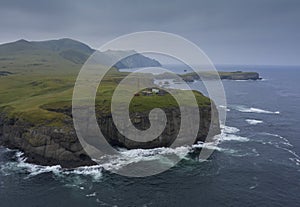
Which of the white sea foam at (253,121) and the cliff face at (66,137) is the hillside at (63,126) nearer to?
the cliff face at (66,137)

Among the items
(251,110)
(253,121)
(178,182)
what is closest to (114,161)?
(178,182)

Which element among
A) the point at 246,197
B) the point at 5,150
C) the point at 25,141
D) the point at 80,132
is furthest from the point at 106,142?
the point at 246,197

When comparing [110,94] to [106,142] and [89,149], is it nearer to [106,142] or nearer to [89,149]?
[106,142]

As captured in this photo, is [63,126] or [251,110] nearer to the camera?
[63,126]

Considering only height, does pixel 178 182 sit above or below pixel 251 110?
below

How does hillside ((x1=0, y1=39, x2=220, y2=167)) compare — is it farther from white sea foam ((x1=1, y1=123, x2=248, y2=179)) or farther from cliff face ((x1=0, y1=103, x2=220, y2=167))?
white sea foam ((x1=1, y1=123, x2=248, y2=179))

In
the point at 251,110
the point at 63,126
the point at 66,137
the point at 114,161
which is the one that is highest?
the point at 63,126

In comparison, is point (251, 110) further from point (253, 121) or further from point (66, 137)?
point (66, 137)

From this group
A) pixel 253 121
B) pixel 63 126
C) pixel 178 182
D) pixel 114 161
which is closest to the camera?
pixel 178 182

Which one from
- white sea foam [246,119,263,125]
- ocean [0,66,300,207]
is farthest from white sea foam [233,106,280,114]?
ocean [0,66,300,207]
